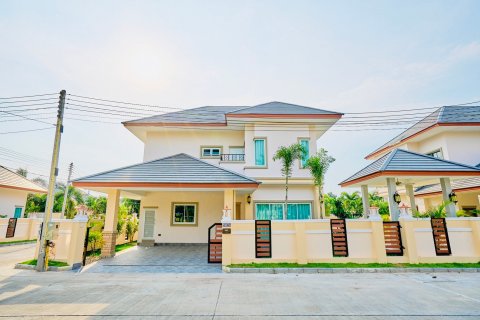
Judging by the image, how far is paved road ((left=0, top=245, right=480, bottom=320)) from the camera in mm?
4383

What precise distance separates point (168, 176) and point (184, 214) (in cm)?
500

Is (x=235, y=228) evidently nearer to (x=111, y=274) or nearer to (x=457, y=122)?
(x=111, y=274)

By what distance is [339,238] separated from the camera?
27.0 ft

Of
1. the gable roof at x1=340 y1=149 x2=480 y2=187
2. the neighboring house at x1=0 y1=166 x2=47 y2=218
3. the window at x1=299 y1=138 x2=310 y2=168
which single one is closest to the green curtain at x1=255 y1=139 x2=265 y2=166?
the window at x1=299 y1=138 x2=310 y2=168

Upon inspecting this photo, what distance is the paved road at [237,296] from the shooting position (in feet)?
14.4

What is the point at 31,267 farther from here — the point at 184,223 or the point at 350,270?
the point at 350,270

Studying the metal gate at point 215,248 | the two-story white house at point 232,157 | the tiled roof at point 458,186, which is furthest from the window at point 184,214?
the tiled roof at point 458,186

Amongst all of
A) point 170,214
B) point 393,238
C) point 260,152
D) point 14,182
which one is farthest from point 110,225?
point 14,182

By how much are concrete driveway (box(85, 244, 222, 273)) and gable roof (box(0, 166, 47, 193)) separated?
10894 millimetres

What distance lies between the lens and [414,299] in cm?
512

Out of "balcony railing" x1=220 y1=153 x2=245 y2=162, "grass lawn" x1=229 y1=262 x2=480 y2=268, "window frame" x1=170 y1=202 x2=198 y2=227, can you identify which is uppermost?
"balcony railing" x1=220 y1=153 x2=245 y2=162

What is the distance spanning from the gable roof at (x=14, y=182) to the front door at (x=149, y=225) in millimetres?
9507

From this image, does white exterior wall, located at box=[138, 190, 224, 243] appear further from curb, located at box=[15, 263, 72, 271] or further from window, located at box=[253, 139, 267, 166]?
curb, located at box=[15, 263, 72, 271]

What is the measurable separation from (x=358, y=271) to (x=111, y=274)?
299 inches
